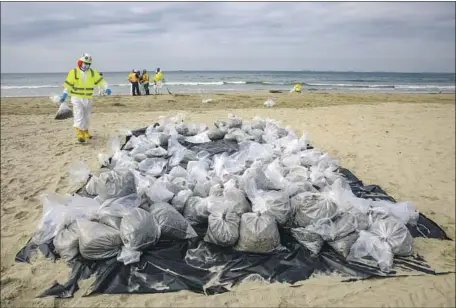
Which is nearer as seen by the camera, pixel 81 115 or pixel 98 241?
pixel 98 241

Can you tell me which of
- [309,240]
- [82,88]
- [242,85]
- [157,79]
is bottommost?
[309,240]

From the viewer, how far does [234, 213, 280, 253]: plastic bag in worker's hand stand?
9.07 ft

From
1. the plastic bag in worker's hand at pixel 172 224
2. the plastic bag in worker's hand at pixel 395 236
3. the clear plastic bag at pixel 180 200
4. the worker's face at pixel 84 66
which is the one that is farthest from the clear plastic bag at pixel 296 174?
the worker's face at pixel 84 66

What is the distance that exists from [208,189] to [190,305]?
1433 mm

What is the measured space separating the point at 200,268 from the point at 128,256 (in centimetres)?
59

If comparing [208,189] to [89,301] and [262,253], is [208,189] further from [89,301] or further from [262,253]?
[89,301]

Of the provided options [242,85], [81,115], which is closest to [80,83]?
[81,115]

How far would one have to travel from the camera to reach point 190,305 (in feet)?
7.50

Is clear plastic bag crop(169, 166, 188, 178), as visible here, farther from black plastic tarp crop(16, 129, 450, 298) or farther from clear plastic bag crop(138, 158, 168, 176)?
black plastic tarp crop(16, 129, 450, 298)

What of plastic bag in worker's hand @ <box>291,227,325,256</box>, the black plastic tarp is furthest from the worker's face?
plastic bag in worker's hand @ <box>291,227,325,256</box>

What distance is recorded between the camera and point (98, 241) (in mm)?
2654

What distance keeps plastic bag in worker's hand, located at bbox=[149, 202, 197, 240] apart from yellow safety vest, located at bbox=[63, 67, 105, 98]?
3.95 metres

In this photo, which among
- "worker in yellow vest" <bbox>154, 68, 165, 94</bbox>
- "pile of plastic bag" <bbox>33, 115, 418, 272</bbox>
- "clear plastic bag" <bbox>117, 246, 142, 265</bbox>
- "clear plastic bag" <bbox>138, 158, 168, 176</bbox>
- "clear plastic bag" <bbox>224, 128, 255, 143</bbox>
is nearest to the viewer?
"clear plastic bag" <bbox>117, 246, 142, 265</bbox>

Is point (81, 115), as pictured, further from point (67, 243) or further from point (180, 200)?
point (67, 243)
